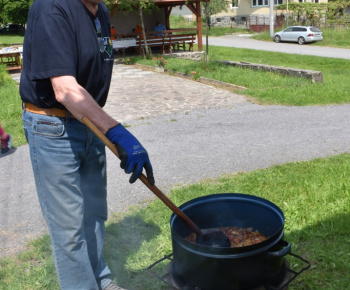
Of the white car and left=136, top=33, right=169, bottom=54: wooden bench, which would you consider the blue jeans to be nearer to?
left=136, top=33, right=169, bottom=54: wooden bench

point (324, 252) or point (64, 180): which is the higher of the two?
point (64, 180)

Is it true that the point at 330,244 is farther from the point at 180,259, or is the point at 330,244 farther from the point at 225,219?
the point at 180,259

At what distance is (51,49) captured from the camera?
211cm

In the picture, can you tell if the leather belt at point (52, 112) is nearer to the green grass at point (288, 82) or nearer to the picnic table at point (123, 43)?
the green grass at point (288, 82)

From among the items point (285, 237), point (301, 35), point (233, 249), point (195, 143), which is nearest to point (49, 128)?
point (233, 249)

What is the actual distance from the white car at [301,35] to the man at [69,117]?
26014 millimetres

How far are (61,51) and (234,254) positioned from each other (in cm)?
126

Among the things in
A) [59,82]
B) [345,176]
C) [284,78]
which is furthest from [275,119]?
[59,82]

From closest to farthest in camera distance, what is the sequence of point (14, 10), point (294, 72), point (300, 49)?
point (294, 72), point (300, 49), point (14, 10)

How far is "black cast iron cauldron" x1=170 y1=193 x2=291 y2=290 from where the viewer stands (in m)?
2.07

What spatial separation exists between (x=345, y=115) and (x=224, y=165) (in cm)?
337

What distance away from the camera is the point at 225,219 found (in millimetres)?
2654

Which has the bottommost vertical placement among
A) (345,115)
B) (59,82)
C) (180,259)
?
(345,115)

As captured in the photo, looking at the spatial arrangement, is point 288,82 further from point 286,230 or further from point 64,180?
point 64,180
